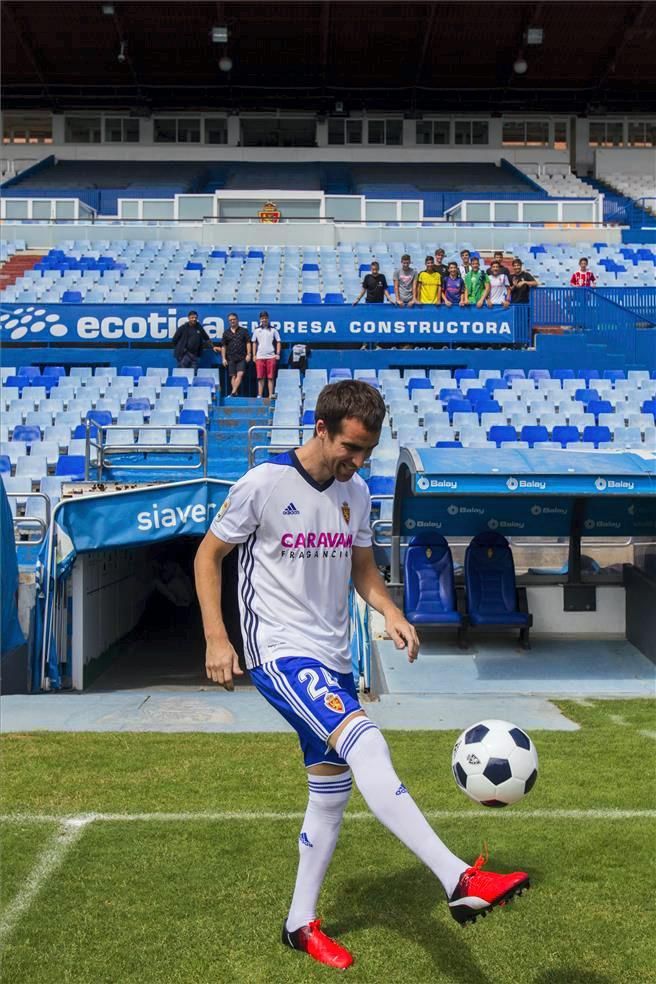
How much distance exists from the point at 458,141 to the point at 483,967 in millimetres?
50039

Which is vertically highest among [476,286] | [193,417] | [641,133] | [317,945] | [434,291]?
[641,133]

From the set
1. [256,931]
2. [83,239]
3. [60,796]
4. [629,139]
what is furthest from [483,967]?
[629,139]

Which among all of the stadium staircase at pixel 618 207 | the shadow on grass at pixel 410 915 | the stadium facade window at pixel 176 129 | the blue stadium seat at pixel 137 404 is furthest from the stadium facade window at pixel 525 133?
the shadow on grass at pixel 410 915

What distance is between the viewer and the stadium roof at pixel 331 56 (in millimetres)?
43250

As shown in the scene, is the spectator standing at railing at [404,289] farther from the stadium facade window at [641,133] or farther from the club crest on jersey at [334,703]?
the stadium facade window at [641,133]

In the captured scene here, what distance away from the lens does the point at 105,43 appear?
45750mm

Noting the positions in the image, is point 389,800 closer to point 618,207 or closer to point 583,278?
point 583,278

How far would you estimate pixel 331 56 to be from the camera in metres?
46.3

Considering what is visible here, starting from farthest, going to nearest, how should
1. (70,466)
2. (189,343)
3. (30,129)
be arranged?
(30,129), (189,343), (70,466)

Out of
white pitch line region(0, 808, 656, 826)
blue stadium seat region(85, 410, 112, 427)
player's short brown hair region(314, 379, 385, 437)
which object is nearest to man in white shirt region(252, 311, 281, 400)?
blue stadium seat region(85, 410, 112, 427)

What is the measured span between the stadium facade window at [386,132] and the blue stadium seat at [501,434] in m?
36.7

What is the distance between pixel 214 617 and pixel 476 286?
744 inches

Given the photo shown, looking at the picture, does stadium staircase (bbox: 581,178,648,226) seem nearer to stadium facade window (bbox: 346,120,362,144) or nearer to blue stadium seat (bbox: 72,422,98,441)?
stadium facade window (bbox: 346,120,362,144)

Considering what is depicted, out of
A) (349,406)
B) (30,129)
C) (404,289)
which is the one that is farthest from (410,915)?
(30,129)
